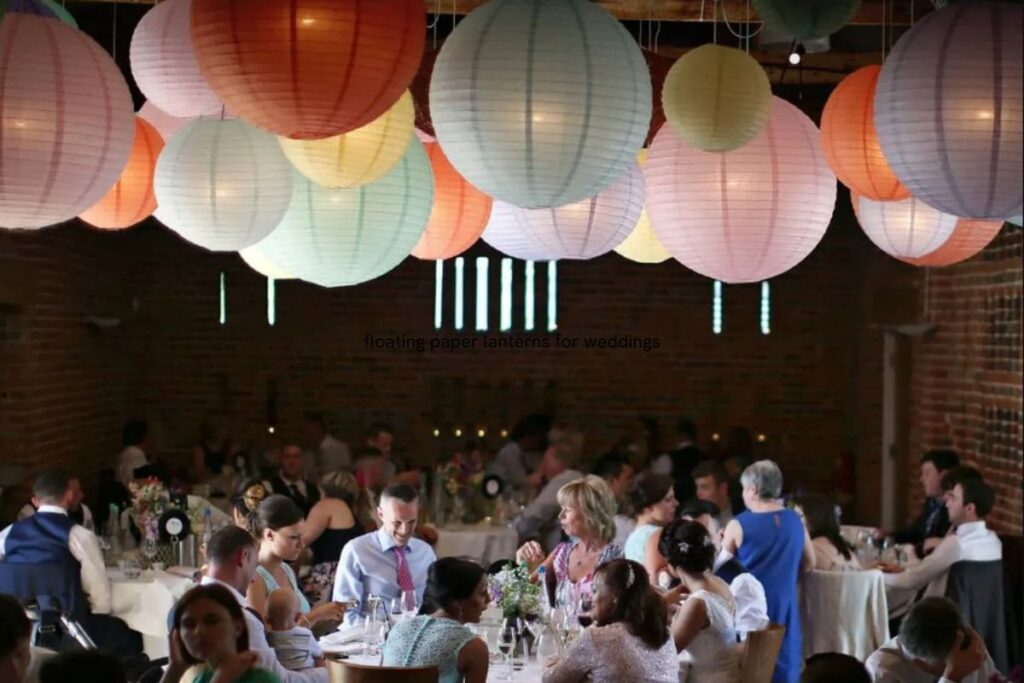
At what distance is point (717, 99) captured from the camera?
12.6ft

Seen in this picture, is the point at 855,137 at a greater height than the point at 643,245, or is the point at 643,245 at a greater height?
the point at 855,137

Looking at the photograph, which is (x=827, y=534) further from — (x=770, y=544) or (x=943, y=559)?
(x=770, y=544)

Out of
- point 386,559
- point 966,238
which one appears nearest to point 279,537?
point 386,559

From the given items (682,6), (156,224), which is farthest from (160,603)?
(156,224)

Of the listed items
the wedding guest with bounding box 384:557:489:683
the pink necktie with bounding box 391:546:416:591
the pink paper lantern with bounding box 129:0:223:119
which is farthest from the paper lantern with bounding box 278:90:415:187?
the pink necktie with bounding box 391:546:416:591

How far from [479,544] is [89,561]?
2605 mm

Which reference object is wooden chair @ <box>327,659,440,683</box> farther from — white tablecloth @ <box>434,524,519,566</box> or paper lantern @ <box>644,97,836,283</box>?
white tablecloth @ <box>434,524,519,566</box>

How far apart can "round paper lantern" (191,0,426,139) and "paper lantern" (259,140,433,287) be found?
2.65 feet

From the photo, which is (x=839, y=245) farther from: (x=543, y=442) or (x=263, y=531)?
(x=263, y=531)

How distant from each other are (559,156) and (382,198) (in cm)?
88

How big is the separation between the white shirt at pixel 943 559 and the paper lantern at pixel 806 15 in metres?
3.68

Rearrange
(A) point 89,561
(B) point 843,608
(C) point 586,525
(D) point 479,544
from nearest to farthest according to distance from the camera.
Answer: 1. (C) point 586,525
2. (A) point 89,561
3. (B) point 843,608
4. (D) point 479,544

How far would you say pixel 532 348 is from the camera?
12.6m

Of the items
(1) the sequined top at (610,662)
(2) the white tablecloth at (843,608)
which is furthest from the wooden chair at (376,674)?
(2) the white tablecloth at (843,608)
